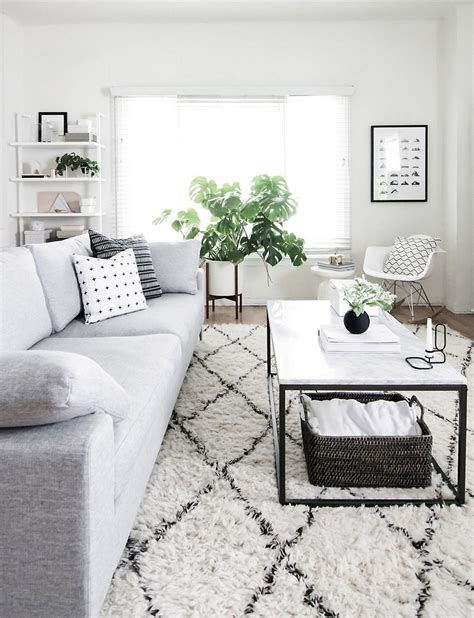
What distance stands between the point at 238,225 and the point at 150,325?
9.06 feet

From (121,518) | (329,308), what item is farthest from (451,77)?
(121,518)

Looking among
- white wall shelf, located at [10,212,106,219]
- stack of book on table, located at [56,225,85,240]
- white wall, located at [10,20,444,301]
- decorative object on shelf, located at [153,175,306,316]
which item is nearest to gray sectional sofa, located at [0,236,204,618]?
decorative object on shelf, located at [153,175,306,316]

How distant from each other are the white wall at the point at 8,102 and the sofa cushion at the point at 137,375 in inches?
137

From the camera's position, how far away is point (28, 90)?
6.02 meters

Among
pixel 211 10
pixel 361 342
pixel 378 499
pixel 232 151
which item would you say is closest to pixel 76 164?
pixel 232 151

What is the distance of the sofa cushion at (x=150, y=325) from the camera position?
9.66 feet

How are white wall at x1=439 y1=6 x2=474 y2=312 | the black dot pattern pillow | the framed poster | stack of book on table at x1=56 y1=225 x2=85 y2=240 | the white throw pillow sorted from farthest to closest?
1. the framed poster
2. stack of book on table at x1=56 y1=225 x2=85 y2=240
3. white wall at x1=439 y1=6 x2=474 y2=312
4. the black dot pattern pillow
5. the white throw pillow

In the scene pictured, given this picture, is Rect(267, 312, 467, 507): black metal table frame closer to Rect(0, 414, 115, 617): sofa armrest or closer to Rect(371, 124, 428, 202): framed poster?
Rect(0, 414, 115, 617): sofa armrest

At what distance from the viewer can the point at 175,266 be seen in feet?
13.0

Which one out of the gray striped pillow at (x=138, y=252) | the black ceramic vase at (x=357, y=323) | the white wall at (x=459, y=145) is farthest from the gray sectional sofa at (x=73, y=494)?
the white wall at (x=459, y=145)

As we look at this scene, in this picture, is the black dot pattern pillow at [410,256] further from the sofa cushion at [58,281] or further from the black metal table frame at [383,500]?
the black metal table frame at [383,500]

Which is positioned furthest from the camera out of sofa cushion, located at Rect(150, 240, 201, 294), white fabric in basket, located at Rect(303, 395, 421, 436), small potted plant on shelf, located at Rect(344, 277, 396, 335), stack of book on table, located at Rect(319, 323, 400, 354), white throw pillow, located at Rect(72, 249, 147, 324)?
sofa cushion, located at Rect(150, 240, 201, 294)

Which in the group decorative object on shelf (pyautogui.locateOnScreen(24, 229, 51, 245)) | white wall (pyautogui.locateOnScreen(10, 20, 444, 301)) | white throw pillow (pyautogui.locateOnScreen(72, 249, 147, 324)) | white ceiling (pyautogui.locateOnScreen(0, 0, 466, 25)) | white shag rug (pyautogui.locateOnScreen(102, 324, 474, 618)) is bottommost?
white shag rug (pyautogui.locateOnScreen(102, 324, 474, 618))

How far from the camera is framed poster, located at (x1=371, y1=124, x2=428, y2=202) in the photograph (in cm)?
604
